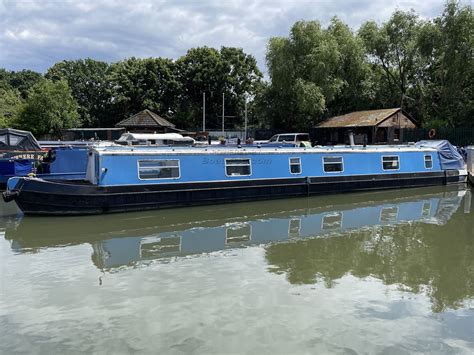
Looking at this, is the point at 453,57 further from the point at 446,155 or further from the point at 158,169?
the point at 158,169

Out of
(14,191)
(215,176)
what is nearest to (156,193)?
(215,176)

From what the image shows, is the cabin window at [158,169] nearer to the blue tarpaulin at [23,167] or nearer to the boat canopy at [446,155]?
the blue tarpaulin at [23,167]

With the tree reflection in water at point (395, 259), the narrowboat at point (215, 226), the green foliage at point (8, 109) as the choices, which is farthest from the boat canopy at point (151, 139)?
the green foliage at point (8, 109)

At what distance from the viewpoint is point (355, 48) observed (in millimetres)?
33875

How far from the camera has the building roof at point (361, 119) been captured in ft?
94.5

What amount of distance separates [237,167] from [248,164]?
1.22 ft

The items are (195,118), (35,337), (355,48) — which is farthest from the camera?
(195,118)

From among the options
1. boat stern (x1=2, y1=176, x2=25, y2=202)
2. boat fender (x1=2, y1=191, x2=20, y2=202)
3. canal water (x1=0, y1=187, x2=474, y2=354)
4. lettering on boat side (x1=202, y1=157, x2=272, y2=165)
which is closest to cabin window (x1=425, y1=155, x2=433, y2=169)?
canal water (x1=0, y1=187, x2=474, y2=354)

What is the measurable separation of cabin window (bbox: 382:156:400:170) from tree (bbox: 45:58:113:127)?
37208 millimetres

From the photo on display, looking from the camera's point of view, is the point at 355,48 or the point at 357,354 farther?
the point at 355,48

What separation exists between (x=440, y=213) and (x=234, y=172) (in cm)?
589

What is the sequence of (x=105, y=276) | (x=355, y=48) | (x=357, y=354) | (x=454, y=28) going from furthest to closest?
(x=355, y=48), (x=454, y=28), (x=105, y=276), (x=357, y=354)

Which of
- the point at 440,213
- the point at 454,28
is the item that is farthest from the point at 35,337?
the point at 454,28

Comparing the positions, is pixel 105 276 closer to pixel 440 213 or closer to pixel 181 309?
pixel 181 309
